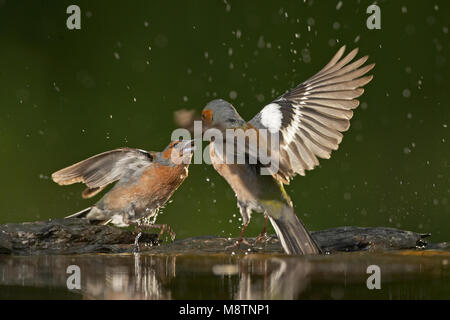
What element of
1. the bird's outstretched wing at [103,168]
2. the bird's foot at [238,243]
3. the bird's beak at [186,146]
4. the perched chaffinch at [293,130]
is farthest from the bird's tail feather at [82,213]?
the bird's foot at [238,243]

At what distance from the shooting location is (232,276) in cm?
177

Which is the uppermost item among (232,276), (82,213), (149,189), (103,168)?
(103,168)

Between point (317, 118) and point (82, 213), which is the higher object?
point (317, 118)

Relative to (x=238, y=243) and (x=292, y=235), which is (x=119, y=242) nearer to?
(x=238, y=243)

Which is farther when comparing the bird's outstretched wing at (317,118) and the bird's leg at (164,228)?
the bird's leg at (164,228)

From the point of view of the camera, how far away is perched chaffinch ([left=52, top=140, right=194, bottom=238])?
320 cm

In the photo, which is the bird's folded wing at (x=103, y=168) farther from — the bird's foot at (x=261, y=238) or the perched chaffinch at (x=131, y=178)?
the bird's foot at (x=261, y=238)

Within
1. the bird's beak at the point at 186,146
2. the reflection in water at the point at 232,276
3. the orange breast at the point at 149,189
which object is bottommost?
the reflection in water at the point at 232,276

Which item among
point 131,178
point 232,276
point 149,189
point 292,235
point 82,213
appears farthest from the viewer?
point 82,213

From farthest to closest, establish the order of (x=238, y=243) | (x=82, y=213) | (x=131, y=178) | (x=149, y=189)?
(x=82, y=213)
(x=131, y=178)
(x=149, y=189)
(x=238, y=243)

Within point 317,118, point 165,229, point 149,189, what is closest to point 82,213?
point 149,189

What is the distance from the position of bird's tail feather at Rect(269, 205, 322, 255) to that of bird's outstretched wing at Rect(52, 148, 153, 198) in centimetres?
96

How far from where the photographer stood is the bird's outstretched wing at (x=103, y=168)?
3.15 metres

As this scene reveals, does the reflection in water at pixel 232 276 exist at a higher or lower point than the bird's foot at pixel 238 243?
lower
